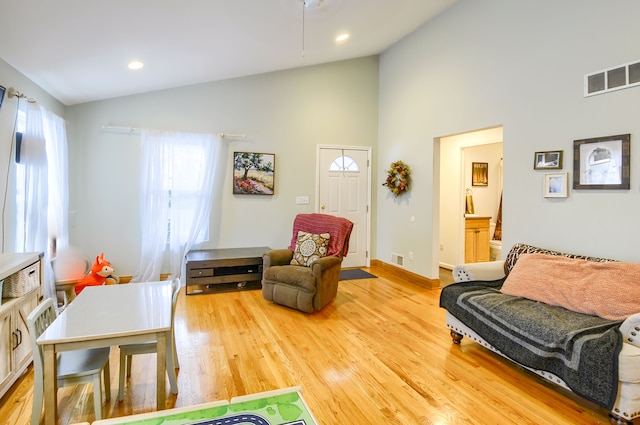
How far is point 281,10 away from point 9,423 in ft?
12.0

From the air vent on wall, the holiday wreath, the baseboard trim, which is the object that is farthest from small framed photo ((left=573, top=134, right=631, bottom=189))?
the holiday wreath

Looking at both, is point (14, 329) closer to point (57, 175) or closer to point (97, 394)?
point (97, 394)

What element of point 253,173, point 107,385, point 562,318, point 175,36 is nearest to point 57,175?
point 175,36

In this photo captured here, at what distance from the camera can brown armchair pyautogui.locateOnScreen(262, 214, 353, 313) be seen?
365 cm

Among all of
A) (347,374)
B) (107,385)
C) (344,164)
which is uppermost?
(344,164)

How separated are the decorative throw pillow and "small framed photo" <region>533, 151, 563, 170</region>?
2296 millimetres

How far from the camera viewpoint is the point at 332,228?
166 inches

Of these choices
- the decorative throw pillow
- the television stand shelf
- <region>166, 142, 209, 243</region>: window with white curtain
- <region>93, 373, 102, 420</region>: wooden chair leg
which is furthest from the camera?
<region>166, 142, 209, 243</region>: window with white curtain

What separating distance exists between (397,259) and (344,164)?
1.78m

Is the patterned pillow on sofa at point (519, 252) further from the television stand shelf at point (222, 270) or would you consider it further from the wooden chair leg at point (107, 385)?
the wooden chair leg at point (107, 385)

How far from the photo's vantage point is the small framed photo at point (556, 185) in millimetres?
3100

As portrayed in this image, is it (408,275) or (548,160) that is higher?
(548,160)

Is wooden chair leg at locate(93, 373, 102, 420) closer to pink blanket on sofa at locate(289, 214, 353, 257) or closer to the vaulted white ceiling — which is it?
the vaulted white ceiling

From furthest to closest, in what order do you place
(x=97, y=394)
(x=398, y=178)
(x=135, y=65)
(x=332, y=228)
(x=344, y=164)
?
1. (x=344, y=164)
2. (x=398, y=178)
3. (x=332, y=228)
4. (x=135, y=65)
5. (x=97, y=394)
